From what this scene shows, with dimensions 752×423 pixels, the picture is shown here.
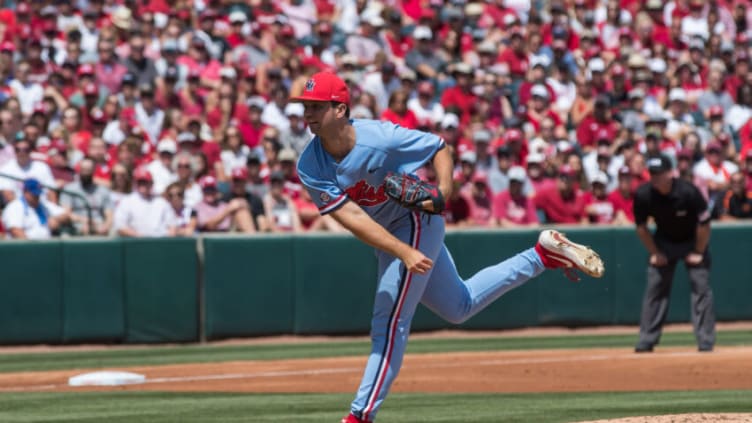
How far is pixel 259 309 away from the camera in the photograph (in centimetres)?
1564

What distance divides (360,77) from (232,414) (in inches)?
384

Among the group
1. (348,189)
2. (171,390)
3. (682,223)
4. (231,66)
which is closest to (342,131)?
(348,189)

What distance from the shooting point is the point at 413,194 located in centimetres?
696

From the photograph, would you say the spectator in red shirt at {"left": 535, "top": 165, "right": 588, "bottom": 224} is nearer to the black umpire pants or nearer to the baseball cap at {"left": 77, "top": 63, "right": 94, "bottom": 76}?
the black umpire pants

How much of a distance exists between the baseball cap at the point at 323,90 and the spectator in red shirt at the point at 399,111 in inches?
382

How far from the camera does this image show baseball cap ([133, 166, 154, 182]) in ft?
49.8

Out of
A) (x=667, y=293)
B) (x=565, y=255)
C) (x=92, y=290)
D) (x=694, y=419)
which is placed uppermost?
(x=565, y=255)

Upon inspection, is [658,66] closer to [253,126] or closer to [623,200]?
[623,200]

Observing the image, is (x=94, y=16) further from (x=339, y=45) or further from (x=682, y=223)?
(x=682, y=223)

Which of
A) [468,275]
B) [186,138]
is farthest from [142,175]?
[468,275]

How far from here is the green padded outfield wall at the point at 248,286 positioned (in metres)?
15.5

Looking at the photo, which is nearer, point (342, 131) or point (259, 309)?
point (342, 131)

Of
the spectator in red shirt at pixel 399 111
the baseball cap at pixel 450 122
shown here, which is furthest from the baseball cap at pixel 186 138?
the baseball cap at pixel 450 122

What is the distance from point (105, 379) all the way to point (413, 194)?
5.34 m
